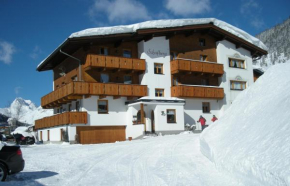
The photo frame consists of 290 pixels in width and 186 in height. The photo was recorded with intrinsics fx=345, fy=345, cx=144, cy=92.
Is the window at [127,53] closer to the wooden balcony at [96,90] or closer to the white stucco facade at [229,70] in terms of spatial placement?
the wooden balcony at [96,90]

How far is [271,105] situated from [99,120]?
67.8 ft

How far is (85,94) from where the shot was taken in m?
28.1

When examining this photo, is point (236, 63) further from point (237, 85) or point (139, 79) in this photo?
point (139, 79)

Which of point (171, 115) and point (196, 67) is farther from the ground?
point (196, 67)

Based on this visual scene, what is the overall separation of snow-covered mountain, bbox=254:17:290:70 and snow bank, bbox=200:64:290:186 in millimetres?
161751

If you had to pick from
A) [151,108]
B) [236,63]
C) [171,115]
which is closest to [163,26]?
[151,108]

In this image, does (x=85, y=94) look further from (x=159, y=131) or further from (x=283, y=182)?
A: (x=283, y=182)

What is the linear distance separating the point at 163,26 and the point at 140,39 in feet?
8.04

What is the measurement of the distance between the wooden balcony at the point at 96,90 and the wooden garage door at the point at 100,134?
2.86 m

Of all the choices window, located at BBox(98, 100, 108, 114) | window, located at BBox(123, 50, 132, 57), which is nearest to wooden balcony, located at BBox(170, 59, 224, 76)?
window, located at BBox(123, 50, 132, 57)

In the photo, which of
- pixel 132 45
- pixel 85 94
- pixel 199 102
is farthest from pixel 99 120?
pixel 199 102

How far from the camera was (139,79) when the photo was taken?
32188 millimetres

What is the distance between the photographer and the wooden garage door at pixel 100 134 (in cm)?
2854

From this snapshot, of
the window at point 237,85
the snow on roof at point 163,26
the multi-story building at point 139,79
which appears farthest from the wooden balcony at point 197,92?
the snow on roof at point 163,26
